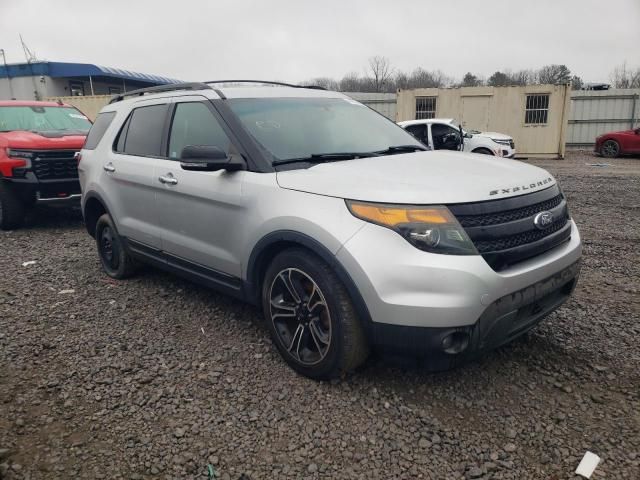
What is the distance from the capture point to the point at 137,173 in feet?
13.7

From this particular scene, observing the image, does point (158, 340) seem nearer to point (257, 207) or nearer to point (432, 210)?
point (257, 207)

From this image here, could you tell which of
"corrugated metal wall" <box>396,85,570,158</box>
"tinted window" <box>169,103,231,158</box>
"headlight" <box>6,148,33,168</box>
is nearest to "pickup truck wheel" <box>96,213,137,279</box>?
"tinted window" <box>169,103,231,158</box>

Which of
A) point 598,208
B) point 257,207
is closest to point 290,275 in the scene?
point 257,207

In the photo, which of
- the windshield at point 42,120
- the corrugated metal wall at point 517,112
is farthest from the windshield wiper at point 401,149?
the corrugated metal wall at point 517,112

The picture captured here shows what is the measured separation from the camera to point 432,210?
8.29 feet

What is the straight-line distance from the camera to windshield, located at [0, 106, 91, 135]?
7.88m

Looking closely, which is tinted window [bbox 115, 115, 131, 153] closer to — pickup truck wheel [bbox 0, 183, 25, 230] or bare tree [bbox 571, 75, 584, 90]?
pickup truck wheel [bbox 0, 183, 25, 230]

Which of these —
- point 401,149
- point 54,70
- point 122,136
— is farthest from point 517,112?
point 54,70

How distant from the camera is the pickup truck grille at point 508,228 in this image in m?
2.54

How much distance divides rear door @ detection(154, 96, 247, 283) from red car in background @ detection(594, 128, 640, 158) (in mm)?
18826

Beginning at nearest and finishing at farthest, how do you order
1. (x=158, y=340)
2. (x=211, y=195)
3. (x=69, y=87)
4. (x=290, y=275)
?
(x=290, y=275) < (x=211, y=195) < (x=158, y=340) < (x=69, y=87)

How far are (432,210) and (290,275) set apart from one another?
94 cm

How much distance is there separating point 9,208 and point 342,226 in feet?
21.8

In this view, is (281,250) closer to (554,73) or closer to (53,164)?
(53,164)
